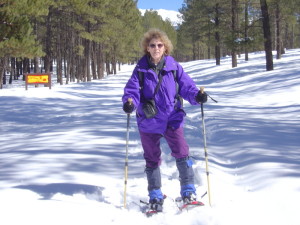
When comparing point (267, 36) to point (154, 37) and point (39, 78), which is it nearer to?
point (39, 78)

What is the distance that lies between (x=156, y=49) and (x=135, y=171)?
203cm

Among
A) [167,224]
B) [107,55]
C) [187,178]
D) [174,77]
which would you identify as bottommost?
[167,224]

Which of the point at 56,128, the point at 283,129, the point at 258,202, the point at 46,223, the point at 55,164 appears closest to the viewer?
the point at 46,223

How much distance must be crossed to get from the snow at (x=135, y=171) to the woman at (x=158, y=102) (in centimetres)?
36

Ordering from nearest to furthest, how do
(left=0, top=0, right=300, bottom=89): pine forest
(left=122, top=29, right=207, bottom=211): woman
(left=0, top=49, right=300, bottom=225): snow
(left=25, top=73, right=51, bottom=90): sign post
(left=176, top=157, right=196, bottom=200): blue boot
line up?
1. (left=0, top=49, right=300, bottom=225): snow
2. (left=122, top=29, right=207, bottom=211): woman
3. (left=176, top=157, right=196, bottom=200): blue boot
4. (left=0, top=0, right=300, bottom=89): pine forest
5. (left=25, top=73, right=51, bottom=90): sign post

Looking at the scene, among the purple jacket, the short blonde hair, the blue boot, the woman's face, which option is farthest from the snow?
the short blonde hair

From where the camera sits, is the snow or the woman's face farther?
the woman's face

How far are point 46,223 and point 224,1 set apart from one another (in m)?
29.5

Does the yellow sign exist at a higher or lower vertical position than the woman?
higher

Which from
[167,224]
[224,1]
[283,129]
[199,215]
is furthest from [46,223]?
[224,1]

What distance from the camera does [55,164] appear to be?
5.22 meters

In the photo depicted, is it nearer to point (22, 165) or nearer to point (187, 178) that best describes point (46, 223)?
point (187, 178)

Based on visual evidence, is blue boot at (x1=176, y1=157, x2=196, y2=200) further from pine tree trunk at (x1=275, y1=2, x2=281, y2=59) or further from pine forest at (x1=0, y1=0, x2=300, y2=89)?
pine tree trunk at (x1=275, y1=2, x2=281, y2=59)

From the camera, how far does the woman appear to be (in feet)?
11.8
